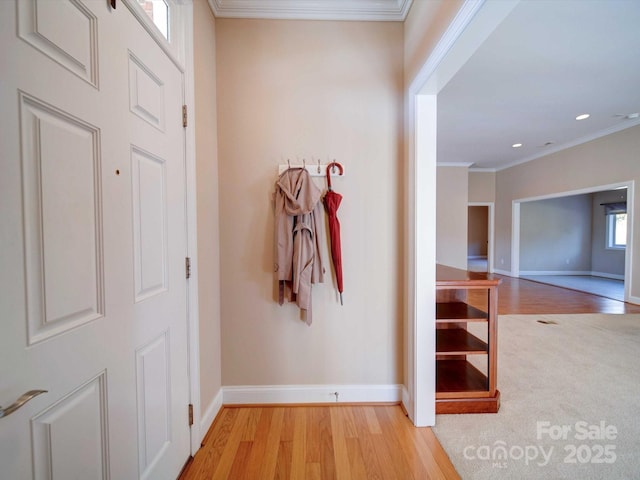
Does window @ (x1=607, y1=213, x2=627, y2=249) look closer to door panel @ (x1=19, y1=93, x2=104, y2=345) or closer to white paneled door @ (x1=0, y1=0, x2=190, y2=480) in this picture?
white paneled door @ (x1=0, y1=0, x2=190, y2=480)

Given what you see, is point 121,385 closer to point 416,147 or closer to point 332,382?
point 332,382

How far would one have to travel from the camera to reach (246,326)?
5.90ft

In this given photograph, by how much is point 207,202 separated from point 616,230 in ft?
34.6

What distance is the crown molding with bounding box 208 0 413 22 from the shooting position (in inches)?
66.3

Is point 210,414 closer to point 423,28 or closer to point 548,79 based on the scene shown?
point 423,28

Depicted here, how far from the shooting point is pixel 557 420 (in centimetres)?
167

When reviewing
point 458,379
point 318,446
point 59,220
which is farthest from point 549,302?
point 59,220

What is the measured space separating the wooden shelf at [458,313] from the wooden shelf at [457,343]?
0.76 ft

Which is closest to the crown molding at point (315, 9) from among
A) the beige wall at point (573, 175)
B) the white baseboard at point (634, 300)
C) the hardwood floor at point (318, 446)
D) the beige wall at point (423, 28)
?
the beige wall at point (423, 28)

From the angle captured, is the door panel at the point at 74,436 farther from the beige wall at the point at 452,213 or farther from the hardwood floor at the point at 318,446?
the beige wall at the point at 452,213

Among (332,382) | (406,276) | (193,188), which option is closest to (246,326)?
(332,382)

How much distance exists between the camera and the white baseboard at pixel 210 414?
A: 59.3 inches

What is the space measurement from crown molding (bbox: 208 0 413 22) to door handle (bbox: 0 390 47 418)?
7.30 ft

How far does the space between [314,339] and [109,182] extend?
150 cm
